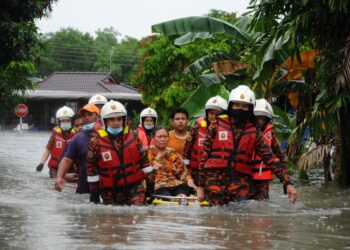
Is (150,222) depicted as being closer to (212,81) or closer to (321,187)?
(321,187)

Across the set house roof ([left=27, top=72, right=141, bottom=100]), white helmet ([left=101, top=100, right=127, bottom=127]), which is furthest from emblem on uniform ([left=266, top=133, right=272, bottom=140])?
house roof ([left=27, top=72, right=141, bottom=100])

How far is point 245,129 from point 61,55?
284 ft

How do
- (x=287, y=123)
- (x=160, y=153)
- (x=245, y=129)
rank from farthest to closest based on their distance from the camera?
(x=287, y=123) → (x=160, y=153) → (x=245, y=129)

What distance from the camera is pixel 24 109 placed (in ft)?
183

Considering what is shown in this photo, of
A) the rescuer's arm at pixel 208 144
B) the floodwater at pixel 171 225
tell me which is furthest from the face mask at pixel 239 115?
the floodwater at pixel 171 225

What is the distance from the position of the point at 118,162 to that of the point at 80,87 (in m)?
57.0

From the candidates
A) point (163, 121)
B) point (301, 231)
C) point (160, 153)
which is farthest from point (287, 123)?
point (163, 121)

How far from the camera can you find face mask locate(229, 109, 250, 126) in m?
10.2

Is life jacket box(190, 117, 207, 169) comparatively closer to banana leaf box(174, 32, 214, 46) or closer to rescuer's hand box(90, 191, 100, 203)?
rescuer's hand box(90, 191, 100, 203)

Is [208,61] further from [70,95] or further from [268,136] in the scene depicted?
[70,95]

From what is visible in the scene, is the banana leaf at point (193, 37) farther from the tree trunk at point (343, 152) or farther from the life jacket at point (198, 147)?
the life jacket at point (198, 147)

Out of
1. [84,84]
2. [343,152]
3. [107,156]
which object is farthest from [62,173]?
Result: [84,84]

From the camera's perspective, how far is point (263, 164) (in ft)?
35.0

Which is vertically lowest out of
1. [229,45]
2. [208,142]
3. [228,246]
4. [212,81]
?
[228,246]
